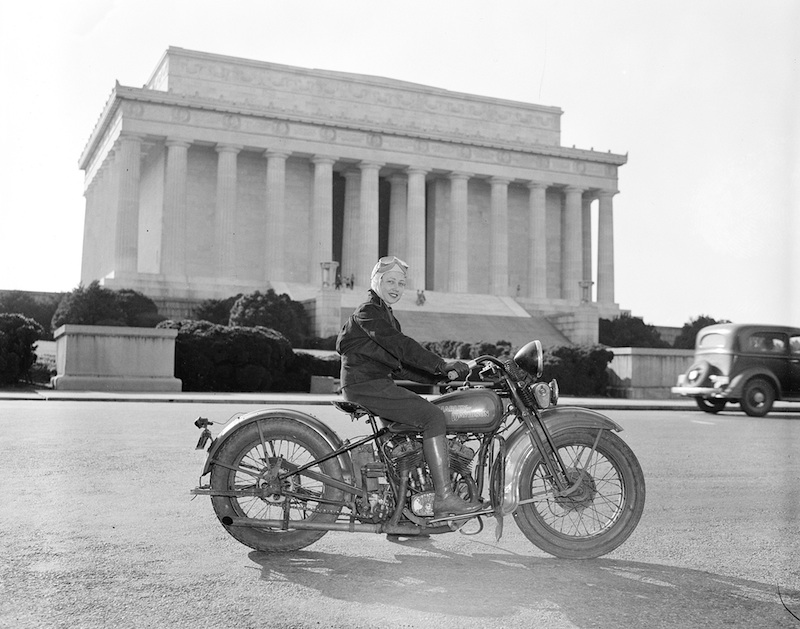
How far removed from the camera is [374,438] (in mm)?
5258

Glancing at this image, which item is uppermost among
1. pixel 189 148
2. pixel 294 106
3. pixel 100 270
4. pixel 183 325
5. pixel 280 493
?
pixel 294 106

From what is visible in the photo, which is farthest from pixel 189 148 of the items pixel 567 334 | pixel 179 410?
pixel 179 410

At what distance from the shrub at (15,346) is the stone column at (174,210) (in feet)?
99.8

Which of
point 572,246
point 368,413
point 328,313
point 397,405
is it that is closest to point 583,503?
point 397,405

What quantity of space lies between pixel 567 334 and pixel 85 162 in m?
38.1

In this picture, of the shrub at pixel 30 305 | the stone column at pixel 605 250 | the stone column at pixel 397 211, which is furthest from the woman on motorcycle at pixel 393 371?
the stone column at pixel 605 250

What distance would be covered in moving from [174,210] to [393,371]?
169ft

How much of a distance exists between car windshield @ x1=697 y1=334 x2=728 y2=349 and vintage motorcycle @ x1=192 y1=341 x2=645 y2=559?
48.9ft

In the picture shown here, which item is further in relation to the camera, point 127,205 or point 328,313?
point 127,205

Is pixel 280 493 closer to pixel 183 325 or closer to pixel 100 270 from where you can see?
pixel 183 325

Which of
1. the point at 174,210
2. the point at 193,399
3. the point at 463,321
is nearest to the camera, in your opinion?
the point at 193,399

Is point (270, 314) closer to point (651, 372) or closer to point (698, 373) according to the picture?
point (651, 372)

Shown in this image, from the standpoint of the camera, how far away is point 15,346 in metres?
23.7

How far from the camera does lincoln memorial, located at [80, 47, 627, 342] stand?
53.5 meters
